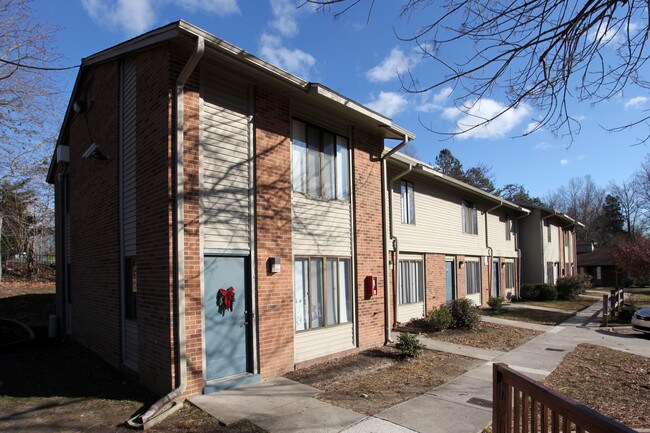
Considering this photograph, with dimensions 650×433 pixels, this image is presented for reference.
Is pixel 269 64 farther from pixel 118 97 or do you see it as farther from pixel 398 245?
pixel 398 245

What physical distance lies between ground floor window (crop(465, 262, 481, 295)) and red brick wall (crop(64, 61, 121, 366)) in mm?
→ 14797

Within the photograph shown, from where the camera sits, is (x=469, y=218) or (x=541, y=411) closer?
(x=541, y=411)

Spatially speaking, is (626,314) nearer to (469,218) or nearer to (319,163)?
(469,218)

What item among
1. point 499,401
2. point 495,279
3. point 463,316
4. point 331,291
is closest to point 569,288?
point 495,279

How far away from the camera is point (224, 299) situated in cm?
726

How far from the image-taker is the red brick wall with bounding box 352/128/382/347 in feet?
33.8

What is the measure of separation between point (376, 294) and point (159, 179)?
593 centimetres

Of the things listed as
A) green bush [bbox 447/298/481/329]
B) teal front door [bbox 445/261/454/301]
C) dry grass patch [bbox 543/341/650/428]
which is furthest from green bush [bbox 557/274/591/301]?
dry grass patch [bbox 543/341/650/428]

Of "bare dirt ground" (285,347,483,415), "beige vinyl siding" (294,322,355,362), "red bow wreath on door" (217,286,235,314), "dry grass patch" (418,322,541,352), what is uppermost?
"red bow wreath on door" (217,286,235,314)

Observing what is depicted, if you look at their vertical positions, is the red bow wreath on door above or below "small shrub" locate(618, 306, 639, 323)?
above

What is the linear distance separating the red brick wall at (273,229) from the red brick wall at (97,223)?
2982 mm

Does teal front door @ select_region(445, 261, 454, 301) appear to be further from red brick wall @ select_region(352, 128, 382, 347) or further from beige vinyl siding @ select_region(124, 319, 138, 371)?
beige vinyl siding @ select_region(124, 319, 138, 371)

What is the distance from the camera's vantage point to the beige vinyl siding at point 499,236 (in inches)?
887

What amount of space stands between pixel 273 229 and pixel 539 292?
2177cm
